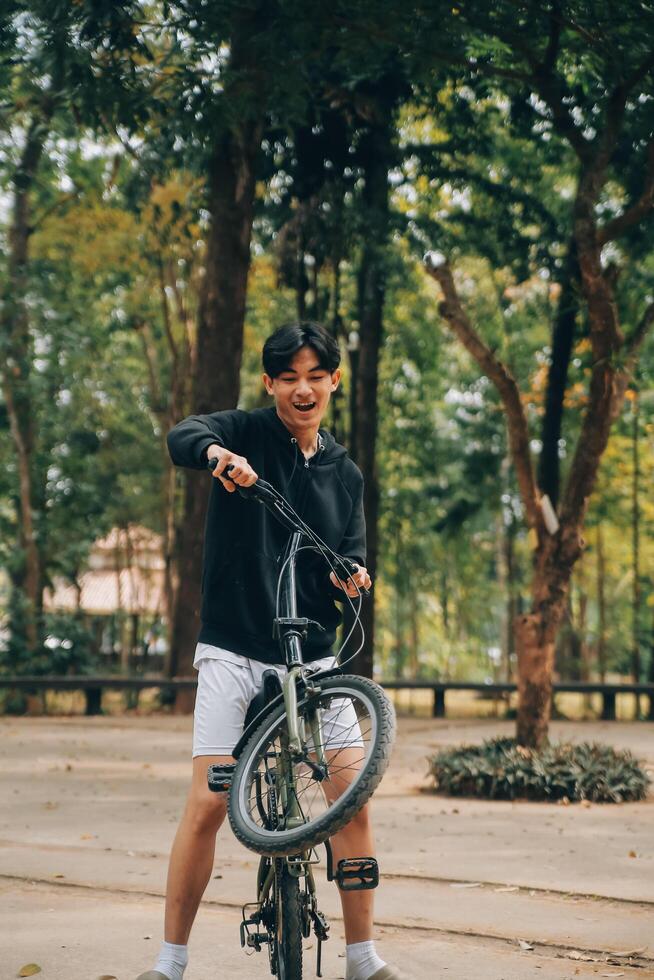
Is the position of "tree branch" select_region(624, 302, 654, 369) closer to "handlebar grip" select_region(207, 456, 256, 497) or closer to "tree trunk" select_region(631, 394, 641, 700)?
"handlebar grip" select_region(207, 456, 256, 497)

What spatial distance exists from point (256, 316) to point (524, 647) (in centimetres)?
1502

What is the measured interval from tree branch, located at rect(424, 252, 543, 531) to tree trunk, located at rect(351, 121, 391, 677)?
6050 mm

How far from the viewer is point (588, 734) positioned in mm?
15406

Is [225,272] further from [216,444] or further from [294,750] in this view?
[294,750]

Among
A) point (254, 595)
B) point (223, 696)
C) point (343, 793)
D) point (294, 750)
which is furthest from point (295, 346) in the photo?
point (343, 793)

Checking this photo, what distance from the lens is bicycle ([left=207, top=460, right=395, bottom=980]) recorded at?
3189 millimetres

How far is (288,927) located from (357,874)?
10.7 inches

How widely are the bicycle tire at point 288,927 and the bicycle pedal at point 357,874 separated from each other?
0.18 metres

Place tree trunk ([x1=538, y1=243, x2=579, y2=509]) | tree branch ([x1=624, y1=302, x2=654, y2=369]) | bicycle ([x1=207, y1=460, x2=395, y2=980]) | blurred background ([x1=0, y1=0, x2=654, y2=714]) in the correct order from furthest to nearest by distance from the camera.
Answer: tree trunk ([x1=538, y1=243, x2=579, y2=509]) → blurred background ([x1=0, y1=0, x2=654, y2=714]) → tree branch ([x1=624, y1=302, x2=654, y2=369]) → bicycle ([x1=207, y1=460, x2=395, y2=980])

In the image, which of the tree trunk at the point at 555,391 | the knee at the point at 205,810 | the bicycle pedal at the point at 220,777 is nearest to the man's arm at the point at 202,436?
the bicycle pedal at the point at 220,777

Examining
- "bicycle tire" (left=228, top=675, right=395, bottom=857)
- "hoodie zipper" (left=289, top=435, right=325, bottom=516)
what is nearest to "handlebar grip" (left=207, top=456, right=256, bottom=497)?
"hoodie zipper" (left=289, top=435, right=325, bottom=516)

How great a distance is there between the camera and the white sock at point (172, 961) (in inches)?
141

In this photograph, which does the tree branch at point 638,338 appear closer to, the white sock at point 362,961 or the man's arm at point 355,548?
the man's arm at point 355,548

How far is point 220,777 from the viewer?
349cm
